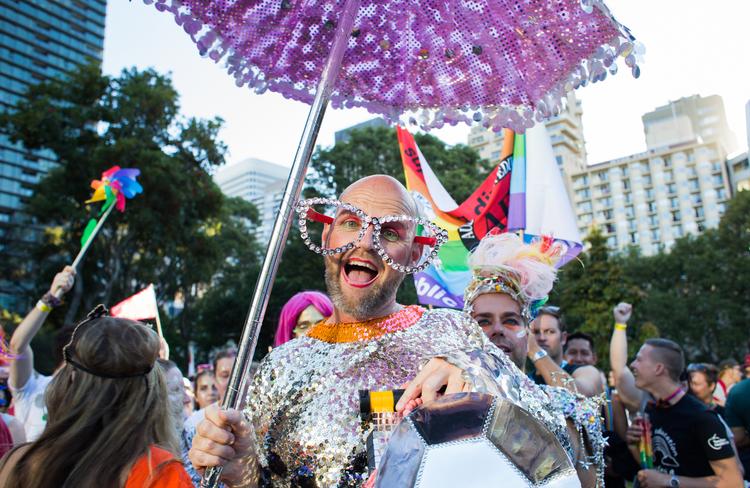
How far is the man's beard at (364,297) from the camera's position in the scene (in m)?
1.92

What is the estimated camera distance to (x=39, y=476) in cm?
183

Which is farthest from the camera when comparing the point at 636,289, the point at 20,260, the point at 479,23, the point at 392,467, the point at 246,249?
the point at 636,289

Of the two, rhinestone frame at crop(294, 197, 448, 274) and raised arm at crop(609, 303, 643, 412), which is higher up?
rhinestone frame at crop(294, 197, 448, 274)

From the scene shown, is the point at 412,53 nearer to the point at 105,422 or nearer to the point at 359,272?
the point at 359,272

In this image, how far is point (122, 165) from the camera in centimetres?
1577

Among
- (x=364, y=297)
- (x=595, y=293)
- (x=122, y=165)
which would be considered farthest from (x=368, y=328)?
(x=595, y=293)

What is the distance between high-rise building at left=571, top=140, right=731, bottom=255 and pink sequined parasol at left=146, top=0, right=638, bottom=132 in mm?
76135

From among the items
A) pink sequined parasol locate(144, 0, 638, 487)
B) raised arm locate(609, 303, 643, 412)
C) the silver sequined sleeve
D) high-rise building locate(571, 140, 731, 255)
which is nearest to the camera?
the silver sequined sleeve

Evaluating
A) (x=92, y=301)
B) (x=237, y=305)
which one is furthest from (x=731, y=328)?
(x=92, y=301)

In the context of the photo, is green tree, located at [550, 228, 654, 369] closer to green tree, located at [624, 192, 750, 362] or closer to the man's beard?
green tree, located at [624, 192, 750, 362]

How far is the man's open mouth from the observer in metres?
1.90

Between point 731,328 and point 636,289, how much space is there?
5465mm

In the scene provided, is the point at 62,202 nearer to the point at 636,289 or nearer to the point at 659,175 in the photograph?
the point at 636,289

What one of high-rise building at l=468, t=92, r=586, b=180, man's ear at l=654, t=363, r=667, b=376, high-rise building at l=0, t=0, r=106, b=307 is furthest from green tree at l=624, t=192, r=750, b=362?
high-rise building at l=468, t=92, r=586, b=180
